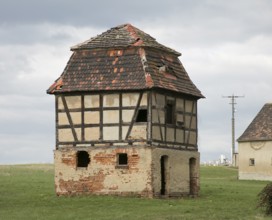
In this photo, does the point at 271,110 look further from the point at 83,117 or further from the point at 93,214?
the point at 93,214

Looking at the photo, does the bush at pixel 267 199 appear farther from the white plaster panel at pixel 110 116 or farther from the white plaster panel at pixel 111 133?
the white plaster panel at pixel 110 116

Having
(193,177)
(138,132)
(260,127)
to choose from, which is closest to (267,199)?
(138,132)

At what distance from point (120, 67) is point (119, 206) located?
9.37 m

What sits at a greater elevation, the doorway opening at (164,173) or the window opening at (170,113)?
the window opening at (170,113)

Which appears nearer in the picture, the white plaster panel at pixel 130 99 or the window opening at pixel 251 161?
the white plaster panel at pixel 130 99

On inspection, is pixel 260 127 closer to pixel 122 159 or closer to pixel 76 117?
pixel 122 159

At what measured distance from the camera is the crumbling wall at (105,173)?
4675 centimetres

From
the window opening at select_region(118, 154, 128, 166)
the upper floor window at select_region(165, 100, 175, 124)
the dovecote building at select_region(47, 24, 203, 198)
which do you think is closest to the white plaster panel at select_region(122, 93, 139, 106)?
the dovecote building at select_region(47, 24, 203, 198)

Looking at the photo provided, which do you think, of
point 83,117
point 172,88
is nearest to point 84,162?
point 83,117

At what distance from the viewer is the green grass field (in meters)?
38.2

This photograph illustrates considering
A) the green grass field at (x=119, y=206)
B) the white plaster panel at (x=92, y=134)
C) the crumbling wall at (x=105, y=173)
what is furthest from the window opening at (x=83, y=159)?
the green grass field at (x=119, y=206)

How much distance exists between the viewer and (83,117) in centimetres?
4838

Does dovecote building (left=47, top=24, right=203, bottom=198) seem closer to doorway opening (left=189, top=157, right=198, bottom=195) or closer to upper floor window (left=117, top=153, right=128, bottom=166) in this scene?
upper floor window (left=117, top=153, right=128, bottom=166)

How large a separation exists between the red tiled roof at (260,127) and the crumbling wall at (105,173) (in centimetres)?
3206
